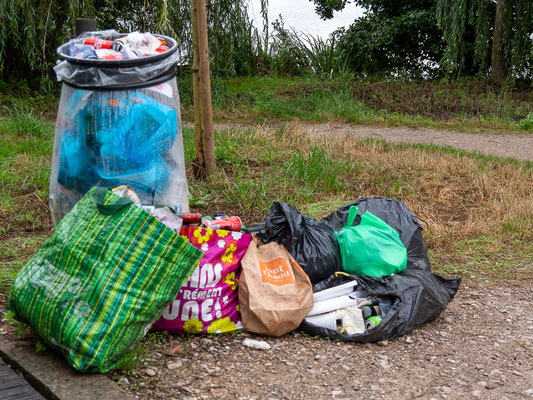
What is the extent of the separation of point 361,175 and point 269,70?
7.27 meters

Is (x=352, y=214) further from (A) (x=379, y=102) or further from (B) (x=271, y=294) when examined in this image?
(A) (x=379, y=102)

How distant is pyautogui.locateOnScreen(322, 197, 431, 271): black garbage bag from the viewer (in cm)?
365

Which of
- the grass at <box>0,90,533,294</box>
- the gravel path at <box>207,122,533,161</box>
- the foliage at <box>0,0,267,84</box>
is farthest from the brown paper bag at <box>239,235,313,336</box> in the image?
the foliage at <box>0,0,267,84</box>

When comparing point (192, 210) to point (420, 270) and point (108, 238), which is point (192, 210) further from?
point (108, 238)

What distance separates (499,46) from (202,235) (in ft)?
30.8

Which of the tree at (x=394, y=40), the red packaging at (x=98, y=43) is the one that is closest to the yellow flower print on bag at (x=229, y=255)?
the red packaging at (x=98, y=43)

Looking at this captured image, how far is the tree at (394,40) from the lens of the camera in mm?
12094

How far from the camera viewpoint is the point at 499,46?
1074cm

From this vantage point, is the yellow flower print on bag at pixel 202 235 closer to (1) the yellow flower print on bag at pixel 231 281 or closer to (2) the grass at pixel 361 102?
(1) the yellow flower print on bag at pixel 231 281

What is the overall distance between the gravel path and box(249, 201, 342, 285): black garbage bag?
3908 mm

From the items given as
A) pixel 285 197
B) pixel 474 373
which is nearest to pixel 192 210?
pixel 285 197

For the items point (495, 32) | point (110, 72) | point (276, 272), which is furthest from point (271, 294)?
point (495, 32)

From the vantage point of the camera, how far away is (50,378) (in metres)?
2.35

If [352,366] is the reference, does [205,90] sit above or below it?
above
